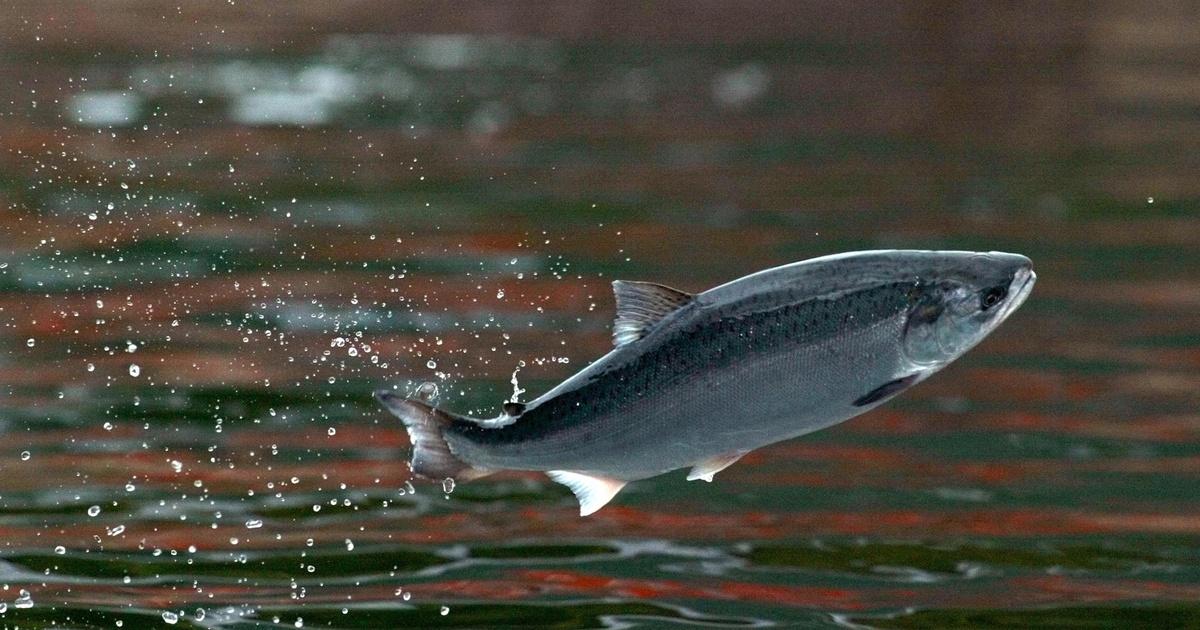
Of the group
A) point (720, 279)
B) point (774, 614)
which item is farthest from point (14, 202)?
point (774, 614)

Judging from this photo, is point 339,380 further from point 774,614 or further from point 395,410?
point 395,410

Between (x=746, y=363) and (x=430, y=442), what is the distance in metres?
0.79

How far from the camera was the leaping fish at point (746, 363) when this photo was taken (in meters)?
4.86

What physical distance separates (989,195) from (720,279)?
5.00 m

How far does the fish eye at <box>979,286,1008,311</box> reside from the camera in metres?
4.92

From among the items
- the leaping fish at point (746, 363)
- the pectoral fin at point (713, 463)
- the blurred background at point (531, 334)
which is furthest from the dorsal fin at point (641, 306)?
the blurred background at point (531, 334)

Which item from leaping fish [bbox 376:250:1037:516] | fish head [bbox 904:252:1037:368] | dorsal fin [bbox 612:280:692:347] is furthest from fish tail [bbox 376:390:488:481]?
fish head [bbox 904:252:1037:368]

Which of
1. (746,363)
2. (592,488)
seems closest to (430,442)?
(592,488)

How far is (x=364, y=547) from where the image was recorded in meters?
7.83

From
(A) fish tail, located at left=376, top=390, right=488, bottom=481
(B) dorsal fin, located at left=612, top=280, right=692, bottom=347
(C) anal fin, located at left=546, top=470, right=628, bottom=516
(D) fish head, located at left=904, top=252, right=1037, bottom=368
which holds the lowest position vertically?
(C) anal fin, located at left=546, top=470, right=628, bottom=516

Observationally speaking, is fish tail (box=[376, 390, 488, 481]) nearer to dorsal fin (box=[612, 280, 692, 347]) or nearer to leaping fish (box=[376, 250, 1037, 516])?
leaping fish (box=[376, 250, 1037, 516])

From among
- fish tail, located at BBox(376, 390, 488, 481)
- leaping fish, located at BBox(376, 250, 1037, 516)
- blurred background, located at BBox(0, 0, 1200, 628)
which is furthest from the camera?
blurred background, located at BBox(0, 0, 1200, 628)

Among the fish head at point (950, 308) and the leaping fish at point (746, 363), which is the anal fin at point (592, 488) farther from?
the fish head at point (950, 308)

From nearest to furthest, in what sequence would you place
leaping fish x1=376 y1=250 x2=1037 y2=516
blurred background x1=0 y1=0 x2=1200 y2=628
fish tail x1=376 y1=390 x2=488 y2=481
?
leaping fish x1=376 y1=250 x2=1037 y2=516 → fish tail x1=376 y1=390 x2=488 y2=481 → blurred background x1=0 y1=0 x2=1200 y2=628
